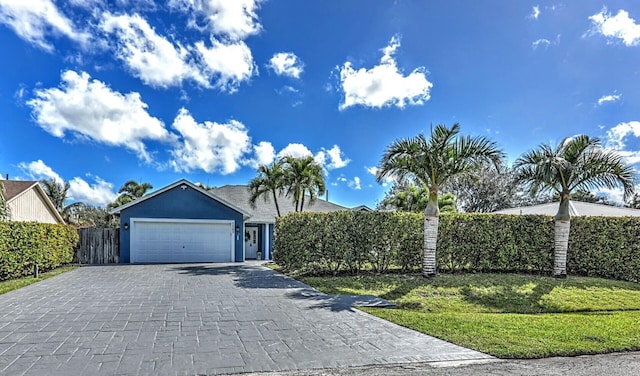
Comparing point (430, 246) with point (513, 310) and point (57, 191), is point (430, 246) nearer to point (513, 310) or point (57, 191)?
point (513, 310)

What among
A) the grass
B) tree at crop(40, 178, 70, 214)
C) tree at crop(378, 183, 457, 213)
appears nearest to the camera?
the grass

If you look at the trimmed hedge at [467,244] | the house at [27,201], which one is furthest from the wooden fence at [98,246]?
the trimmed hedge at [467,244]

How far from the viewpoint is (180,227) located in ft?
62.4

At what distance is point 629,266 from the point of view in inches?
512

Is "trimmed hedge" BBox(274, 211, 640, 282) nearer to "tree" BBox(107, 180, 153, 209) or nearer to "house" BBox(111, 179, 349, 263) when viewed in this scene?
"house" BBox(111, 179, 349, 263)

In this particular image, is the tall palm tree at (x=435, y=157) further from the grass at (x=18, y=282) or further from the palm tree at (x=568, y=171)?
the grass at (x=18, y=282)

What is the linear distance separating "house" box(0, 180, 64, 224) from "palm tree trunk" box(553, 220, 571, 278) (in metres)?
24.2

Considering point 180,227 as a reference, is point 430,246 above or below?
above

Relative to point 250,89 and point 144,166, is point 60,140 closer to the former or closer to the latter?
point 144,166

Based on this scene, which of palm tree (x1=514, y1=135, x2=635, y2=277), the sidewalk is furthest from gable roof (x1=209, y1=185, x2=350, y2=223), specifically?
the sidewalk

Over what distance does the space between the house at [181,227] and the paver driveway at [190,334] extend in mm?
8959

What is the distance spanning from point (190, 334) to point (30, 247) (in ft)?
33.7

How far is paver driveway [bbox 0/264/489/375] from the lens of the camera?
14.8ft

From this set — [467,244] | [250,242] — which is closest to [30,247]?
[250,242]
